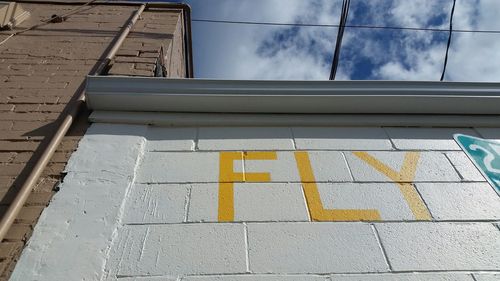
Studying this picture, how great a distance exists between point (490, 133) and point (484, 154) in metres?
0.29

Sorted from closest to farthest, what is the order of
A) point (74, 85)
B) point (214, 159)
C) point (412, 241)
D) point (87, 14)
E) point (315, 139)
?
point (412, 241) → point (214, 159) → point (315, 139) → point (74, 85) → point (87, 14)

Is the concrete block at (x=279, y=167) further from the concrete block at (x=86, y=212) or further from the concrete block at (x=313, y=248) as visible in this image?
the concrete block at (x=86, y=212)

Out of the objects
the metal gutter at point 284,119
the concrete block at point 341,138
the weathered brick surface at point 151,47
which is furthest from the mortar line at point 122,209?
Answer: the weathered brick surface at point 151,47

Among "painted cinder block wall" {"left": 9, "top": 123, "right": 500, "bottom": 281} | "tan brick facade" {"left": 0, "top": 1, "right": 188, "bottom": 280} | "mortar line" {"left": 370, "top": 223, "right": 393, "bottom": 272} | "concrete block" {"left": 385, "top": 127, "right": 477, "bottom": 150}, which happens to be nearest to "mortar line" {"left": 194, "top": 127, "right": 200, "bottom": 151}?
"painted cinder block wall" {"left": 9, "top": 123, "right": 500, "bottom": 281}

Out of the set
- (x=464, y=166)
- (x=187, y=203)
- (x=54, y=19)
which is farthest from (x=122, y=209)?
(x=54, y=19)

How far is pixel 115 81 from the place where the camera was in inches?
109

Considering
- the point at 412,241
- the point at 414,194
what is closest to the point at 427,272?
the point at 412,241

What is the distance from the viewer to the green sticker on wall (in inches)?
93.9

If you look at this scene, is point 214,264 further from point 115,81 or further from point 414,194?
point 115,81

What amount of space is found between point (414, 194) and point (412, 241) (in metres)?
0.35

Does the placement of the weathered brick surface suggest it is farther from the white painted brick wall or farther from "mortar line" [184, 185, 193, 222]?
the white painted brick wall

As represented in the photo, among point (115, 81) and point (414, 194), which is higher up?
point (115, 81)

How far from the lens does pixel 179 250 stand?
6.12ft

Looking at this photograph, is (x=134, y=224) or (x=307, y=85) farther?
(x=307, y=85)
